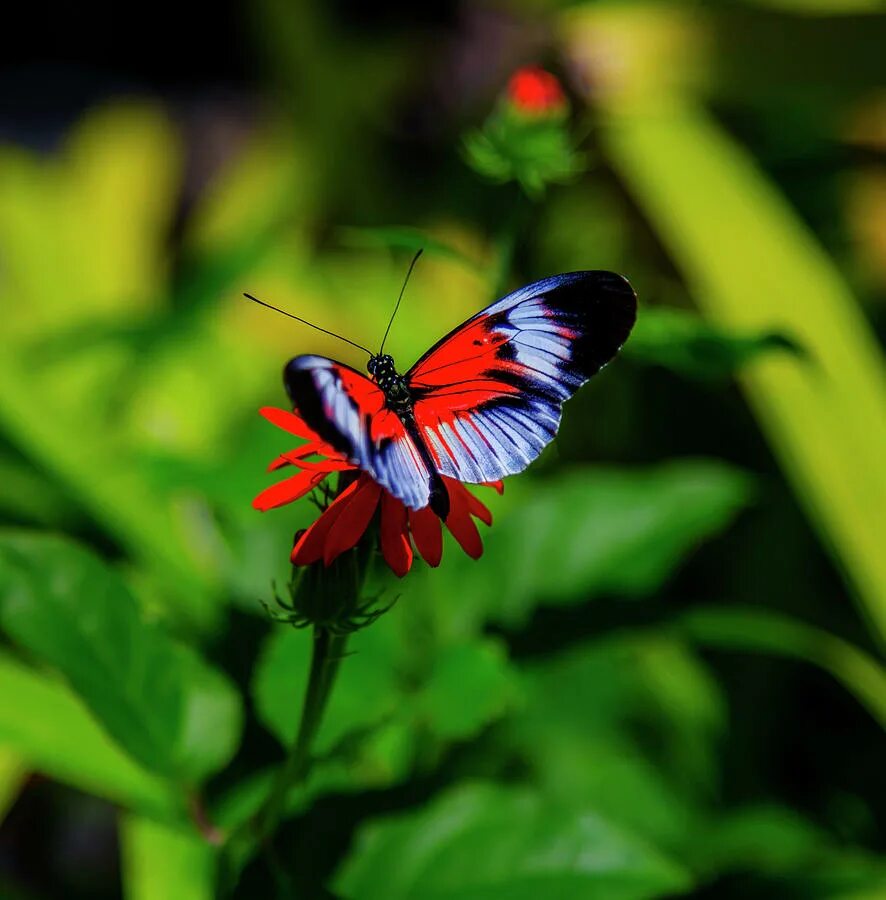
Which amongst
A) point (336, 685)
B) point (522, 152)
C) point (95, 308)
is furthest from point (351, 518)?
point (95, 308)

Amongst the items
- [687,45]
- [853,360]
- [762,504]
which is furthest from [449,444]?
[687,45]

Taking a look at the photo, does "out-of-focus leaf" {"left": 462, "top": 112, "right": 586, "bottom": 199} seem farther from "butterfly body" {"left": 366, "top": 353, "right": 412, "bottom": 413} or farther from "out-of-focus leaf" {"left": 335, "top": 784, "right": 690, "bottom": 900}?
"out-of-focus leaf" {"left": 335, "top": 784, "right": 690, "bottom": 900}

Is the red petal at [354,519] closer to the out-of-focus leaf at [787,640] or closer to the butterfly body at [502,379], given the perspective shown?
the butterfly body at [502,379]

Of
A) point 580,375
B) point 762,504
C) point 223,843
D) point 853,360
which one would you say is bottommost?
point 223,843

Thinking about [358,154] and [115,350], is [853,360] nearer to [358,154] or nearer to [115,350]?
[115,350]

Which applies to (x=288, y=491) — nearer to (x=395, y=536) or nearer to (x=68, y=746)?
(x=395, y=536)

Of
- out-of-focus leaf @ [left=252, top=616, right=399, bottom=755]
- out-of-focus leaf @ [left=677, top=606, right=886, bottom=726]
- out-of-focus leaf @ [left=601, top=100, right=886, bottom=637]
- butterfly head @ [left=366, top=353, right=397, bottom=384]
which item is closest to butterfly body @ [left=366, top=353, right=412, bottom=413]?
butterfly head @ [left=366, top=353, right=397, bottom=384]
